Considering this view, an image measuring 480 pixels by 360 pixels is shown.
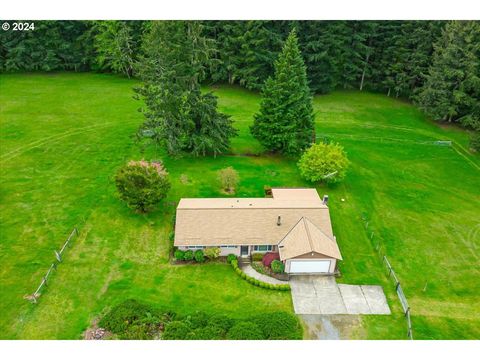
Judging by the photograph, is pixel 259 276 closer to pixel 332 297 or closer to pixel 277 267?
pixel 277 267

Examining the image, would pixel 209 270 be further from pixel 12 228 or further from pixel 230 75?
pixel 230 75

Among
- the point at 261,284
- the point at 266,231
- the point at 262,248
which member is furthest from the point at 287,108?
the point at 261,284

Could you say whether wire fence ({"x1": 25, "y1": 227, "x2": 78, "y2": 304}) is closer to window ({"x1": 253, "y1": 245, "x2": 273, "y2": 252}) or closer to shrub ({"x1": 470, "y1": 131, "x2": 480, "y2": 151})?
window ({"x1": 253, "y1": 245, "x2": 273, "y2": 252})

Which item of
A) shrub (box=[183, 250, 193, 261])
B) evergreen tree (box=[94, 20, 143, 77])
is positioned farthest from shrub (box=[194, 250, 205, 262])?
evergreen tree (box=[94, 20, 143, 77])

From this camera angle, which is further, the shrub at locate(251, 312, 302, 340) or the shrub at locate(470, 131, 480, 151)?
the shrub at locate(470, 131, 480, 151)

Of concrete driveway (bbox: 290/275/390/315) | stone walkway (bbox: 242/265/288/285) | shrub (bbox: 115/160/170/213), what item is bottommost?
concrete driveway (bbox: 290/275/390/315)
